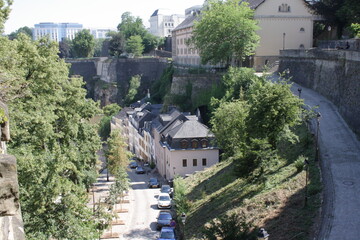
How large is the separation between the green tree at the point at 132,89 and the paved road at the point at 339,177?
166 feet

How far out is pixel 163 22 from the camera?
14412 cm

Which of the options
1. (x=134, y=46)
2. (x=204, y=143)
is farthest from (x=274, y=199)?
(x=134, y=46)

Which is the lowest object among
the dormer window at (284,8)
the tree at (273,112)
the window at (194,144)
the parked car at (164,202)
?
the parked car at (164,202)

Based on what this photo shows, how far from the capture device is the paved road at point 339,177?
14.1 meters

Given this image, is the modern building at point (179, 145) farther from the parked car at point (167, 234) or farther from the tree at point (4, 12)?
the tree at point (4, 12)

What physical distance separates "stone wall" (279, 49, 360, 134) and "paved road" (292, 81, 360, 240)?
87cm

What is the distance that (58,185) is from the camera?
15.9 meters

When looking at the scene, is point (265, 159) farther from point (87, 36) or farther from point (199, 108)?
point (87, 36)

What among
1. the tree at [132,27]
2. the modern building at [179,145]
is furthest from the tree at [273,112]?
the tree at [132,27]

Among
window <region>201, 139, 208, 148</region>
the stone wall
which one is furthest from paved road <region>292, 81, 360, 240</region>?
window <region>201, 139, 208, 148</region>

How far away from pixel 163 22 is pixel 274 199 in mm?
131892

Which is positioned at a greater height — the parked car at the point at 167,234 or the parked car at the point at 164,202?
the parked car at the point at 167,234

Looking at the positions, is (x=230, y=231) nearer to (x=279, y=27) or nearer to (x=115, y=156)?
(x=115, y=156)

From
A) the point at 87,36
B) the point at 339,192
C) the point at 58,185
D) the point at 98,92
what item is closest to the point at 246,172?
the point at 339,192
